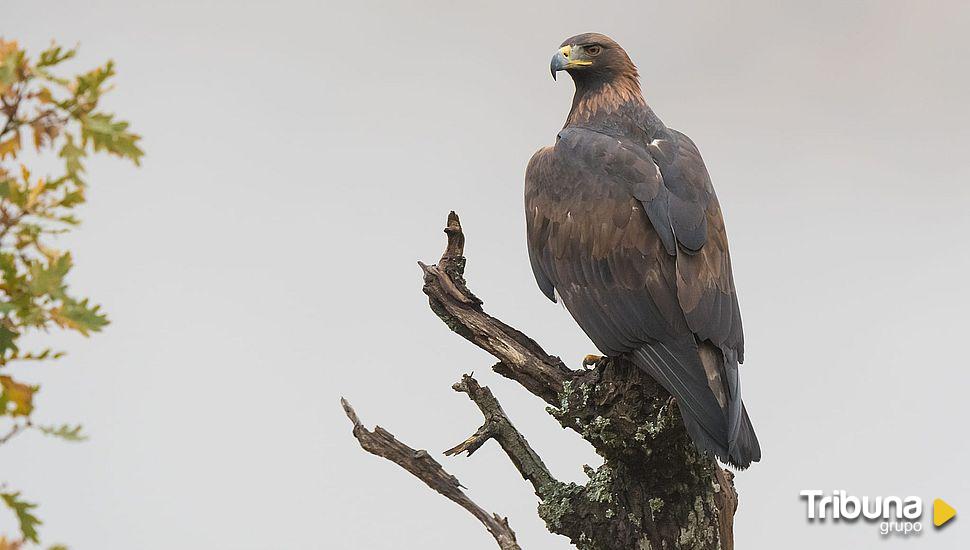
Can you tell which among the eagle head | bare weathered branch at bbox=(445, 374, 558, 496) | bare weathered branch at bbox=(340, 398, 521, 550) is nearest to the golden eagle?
the eagle head

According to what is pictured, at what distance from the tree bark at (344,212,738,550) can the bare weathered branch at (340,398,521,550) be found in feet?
0.28

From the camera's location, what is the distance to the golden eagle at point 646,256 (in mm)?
3002

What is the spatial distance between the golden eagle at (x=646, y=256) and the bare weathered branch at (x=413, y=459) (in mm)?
671

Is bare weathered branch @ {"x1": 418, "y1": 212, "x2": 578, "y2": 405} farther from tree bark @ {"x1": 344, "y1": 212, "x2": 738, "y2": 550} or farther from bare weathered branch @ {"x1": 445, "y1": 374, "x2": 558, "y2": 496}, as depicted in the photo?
bare weathered branch @ {"x1": 445, "y1": 374, "x2": 558, "y2": 496}

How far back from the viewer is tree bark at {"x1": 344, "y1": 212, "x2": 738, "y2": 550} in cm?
317

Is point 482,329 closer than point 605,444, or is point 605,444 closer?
point 605,444

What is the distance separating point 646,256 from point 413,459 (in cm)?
101

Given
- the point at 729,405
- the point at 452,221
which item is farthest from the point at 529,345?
the point at 729,405

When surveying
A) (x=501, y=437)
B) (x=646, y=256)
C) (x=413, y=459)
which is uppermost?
(x=646, y=256)

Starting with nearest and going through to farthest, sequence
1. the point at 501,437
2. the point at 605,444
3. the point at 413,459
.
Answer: the point at 605,444 → the point at 413,459 → the point at 501,437

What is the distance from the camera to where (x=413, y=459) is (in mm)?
3352

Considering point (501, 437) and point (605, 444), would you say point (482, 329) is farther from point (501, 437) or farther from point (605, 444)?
point (605, 444)

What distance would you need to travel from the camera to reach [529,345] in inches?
135

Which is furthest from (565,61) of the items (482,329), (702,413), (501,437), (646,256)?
(702,413)
